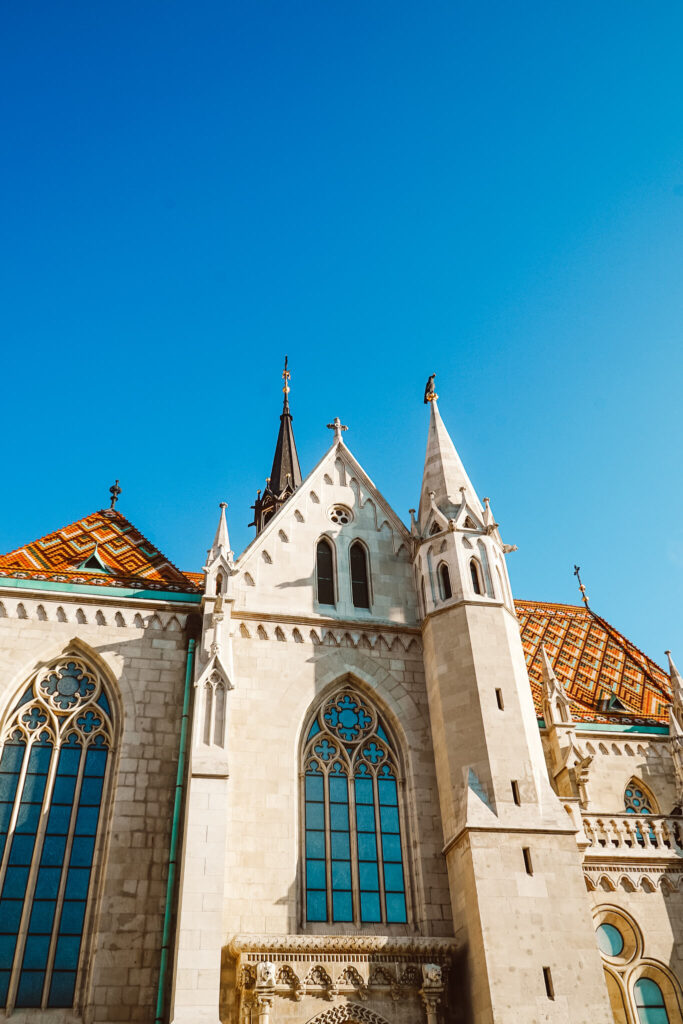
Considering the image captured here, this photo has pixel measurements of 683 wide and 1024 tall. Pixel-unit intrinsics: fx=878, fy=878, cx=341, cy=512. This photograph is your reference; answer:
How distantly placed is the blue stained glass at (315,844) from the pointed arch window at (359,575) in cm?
496

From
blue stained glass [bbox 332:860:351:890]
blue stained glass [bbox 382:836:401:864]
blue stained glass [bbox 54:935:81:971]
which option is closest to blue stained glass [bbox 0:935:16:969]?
blue stained glass [bbox 54:935:81:971]

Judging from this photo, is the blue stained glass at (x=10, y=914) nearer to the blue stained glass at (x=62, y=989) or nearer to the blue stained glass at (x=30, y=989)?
the blue stained glass at (x=30, y=989)

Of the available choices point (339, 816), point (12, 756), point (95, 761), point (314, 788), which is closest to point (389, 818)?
point (339, 816)

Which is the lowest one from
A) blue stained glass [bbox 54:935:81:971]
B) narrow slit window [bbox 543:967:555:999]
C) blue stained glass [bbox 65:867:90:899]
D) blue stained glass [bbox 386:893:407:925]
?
narrow slit window [bbox 543:967:555:999]

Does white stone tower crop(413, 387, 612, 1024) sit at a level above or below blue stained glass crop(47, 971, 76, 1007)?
above

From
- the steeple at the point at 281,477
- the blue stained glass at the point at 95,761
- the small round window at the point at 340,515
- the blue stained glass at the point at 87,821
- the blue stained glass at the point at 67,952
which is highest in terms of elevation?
the steeple at the point at 281,477

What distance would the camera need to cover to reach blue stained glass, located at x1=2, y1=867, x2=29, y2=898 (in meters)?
14.2

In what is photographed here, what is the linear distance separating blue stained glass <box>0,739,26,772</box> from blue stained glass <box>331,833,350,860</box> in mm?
5695

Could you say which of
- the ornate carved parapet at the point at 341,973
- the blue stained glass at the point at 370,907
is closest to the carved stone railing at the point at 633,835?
the blue stained glass at the point at 370,907

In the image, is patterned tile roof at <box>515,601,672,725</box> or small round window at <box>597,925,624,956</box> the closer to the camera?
small round window at <box>597,925,624,956</box>

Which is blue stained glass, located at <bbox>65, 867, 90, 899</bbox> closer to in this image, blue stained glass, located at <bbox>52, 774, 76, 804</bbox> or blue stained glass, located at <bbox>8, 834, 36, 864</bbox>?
blue stained glass, located at <bbox>8, 834, 36, 864</bbox>

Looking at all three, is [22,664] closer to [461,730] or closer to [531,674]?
[461,730]

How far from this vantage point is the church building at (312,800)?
13.6 m

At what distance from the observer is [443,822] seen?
52.4 feet
